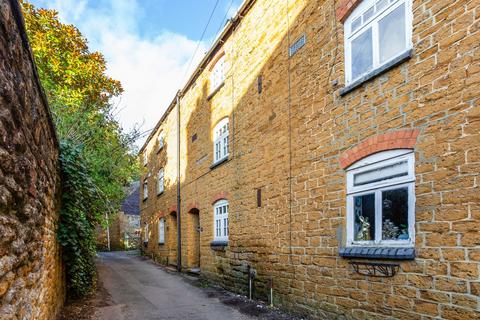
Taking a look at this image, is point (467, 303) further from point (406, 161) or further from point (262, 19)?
point (262, 19)

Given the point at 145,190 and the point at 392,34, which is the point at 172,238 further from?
the point at 392,34

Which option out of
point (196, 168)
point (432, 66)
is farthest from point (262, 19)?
point (196, 168)

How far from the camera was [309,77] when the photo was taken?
6.43m

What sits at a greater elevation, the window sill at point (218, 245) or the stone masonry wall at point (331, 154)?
the stone masonry wall at point (331, 154)

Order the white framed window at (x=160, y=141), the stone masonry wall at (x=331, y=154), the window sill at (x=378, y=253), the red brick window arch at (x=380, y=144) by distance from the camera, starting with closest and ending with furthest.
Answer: the stone masonry wall at (x=331, y=154), the window sill at (x=378, y=253), the red brick window arch at (x=380, y=144), the white framed window at (x=160, y=141)

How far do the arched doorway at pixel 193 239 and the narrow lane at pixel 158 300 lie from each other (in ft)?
3.00

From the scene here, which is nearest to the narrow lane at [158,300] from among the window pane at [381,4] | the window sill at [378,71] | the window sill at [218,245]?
the window sill at [218,245]

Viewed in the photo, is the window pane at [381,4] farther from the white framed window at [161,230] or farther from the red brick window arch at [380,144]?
the white framed window at [161,230]

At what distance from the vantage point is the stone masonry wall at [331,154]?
3.93 meters

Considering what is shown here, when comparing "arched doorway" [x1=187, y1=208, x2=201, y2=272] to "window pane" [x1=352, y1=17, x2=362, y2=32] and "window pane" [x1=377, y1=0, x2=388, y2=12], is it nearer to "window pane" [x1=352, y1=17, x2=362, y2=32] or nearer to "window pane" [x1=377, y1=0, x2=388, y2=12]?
"window pane" [x1=352, y1=17, x2=362, y2=32]

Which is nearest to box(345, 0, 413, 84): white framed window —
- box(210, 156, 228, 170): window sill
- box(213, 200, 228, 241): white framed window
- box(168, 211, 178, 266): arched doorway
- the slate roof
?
box(210, 156, 228, 170): window sill

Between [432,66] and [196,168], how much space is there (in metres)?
8.81

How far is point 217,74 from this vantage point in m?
11.1

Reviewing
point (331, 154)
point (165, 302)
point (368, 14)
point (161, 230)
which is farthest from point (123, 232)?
point (368, 14)
